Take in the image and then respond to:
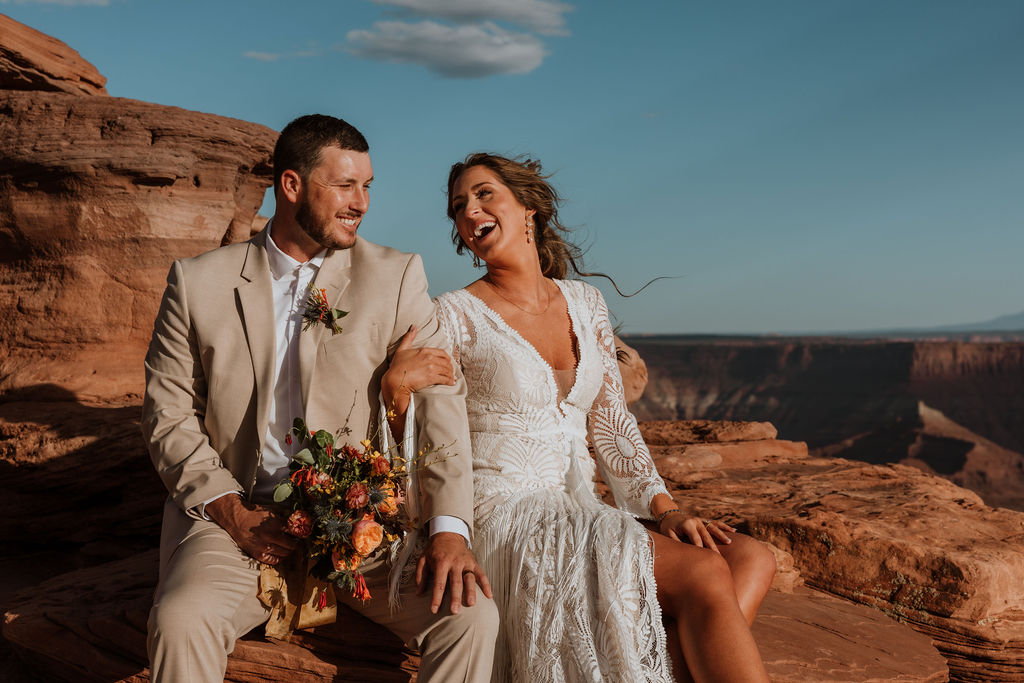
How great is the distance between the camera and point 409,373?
11.0 ft

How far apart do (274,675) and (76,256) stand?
6359 millimetres

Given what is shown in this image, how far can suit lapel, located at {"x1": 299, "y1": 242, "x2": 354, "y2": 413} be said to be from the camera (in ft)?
11.0

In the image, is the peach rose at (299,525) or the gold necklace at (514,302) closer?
the peach rose at (299,525)

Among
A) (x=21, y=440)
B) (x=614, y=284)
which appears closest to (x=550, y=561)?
(x=614, y=284)

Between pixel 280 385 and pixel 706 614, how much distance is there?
6.53 feet

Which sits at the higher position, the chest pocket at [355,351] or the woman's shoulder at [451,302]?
the woman's shoulder at [451,302]

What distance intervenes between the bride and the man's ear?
2.70ft

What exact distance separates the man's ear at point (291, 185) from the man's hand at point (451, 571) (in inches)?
62.2

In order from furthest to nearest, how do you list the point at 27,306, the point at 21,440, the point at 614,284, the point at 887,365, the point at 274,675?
the point at 887,365, the point at 27,306, the point at 21,440, the point at 614,284, the point at 274,675

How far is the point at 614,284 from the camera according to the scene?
5121mm

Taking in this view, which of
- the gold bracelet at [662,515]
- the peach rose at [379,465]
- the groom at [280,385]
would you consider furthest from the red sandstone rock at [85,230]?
the gold bracelet at [662,515]

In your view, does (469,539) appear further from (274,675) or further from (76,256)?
(76,256)

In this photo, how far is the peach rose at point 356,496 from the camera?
297cm

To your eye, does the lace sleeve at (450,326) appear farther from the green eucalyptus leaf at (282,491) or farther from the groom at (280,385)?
the green eucalyptus leaf at (282,491)
